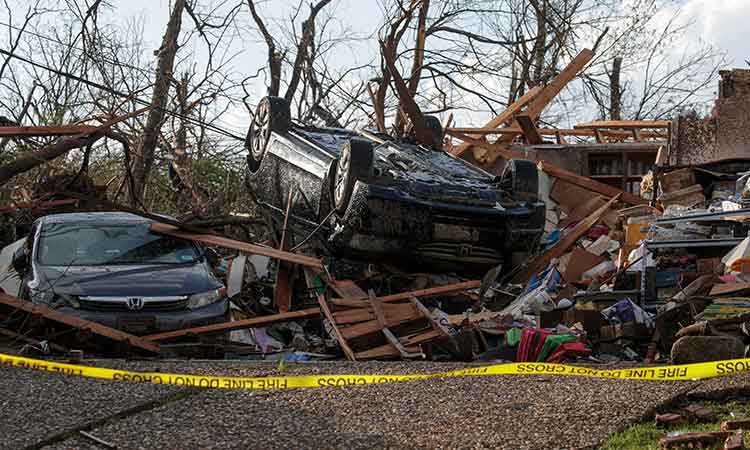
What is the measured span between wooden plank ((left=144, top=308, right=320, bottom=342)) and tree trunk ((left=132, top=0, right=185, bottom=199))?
9108mm

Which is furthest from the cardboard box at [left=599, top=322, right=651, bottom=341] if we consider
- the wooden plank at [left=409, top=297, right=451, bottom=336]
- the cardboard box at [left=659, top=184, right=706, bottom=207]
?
the cardboard box at [left=659, top=184, right=706, bottom=207]

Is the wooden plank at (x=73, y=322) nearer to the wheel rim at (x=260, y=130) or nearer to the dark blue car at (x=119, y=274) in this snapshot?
the dark blue car at (x=119, y=274)

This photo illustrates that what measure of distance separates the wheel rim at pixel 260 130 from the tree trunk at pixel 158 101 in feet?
15.4

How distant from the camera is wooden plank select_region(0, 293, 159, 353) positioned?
953 centimetres

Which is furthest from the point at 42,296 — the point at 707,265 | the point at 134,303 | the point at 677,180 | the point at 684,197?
the point at 677,180

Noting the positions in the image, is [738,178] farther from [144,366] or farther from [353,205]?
[144,366]

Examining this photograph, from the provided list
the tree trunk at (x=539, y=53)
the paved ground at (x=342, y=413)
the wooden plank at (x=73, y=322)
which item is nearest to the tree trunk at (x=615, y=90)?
the tree trunk at (x=539, y=53)

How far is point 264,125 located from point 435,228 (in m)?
3.52

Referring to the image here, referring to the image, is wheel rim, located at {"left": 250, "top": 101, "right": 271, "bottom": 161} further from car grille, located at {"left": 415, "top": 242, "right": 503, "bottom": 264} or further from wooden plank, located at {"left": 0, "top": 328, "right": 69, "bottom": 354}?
wooden plank, located at {"left": 0, "top": 328, "right": 69, "bottom": 354}

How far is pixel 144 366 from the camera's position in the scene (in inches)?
336

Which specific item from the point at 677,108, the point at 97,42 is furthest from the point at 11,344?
the point at 677,108

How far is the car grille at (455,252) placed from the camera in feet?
41.3

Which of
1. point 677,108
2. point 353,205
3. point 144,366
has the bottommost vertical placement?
point 144,366

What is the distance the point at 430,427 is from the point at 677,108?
31866 millimetres
